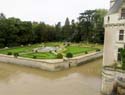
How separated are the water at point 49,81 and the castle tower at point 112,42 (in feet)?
5.96

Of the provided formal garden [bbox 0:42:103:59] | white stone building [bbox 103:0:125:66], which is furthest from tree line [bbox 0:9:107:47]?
white stone building [bbox 103:0:125:66]

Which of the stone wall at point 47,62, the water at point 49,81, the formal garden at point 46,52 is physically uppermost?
the formal garden at point 46,52

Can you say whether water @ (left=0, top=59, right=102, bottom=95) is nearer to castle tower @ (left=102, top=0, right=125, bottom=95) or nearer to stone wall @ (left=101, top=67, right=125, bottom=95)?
stone wall @ (left=101, top=67, right=125, bottom=95)

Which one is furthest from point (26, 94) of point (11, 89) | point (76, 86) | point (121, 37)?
point (121, 37)

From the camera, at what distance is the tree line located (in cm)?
3900

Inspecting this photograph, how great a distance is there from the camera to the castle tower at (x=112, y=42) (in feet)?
44.3

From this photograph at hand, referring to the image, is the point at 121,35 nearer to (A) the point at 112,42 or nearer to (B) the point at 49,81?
(A) the point at 112,42

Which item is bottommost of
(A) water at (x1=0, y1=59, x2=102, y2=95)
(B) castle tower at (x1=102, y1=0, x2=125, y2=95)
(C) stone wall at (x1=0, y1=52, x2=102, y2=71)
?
(A) water at (x1=0, y1=59, x2=102, y2=95)

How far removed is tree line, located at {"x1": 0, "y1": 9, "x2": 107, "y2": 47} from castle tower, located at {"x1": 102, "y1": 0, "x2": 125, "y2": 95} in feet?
90.4

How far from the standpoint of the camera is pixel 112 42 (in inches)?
573

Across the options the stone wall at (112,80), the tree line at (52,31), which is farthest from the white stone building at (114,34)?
the tree line at (52,31)

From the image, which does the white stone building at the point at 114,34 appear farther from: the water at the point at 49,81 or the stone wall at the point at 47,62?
the stone wall at the point at 47,62

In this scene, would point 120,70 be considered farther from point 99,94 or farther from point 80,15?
point 80,15

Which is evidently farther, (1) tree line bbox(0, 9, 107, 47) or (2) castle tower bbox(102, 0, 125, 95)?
(1) tree line bbox(0, 9, 107, 47)
